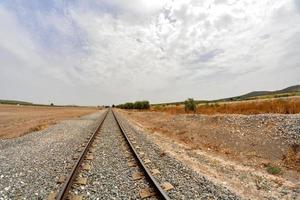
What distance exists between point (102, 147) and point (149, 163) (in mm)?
3450

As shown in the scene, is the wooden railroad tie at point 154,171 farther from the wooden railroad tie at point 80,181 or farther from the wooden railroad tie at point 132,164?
the wooden railroad tie at point 80,181

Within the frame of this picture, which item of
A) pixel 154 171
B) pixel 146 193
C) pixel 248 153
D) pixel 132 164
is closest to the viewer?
pixel 146 193

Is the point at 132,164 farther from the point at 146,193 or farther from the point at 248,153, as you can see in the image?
the point at 248,153

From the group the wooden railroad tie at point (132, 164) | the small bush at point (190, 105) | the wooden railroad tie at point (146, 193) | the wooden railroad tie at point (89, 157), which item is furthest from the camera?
the small bush at point (190, 105)

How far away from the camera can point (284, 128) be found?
409 inches

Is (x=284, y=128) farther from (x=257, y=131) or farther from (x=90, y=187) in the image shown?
(x=90, y=187)

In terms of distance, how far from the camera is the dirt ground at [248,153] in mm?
6129

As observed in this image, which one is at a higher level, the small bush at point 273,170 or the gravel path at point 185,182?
the gravel path at point 185,182

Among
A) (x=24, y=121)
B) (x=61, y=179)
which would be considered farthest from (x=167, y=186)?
(x=24, y=121)

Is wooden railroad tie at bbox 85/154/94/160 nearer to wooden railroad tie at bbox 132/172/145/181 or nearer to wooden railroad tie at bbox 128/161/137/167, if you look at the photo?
wooden railroad tie at bbox 128/161/137/167

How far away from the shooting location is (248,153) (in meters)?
9.72

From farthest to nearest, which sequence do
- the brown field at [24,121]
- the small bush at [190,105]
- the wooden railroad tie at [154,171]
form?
the small bush at [190,105] < the brown field at [24,121] < the wooden railroad tie at [154,171]

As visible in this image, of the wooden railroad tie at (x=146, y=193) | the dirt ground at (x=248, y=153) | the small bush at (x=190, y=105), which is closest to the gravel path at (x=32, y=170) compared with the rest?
the wooden railroad tie at (x=146, y=193)

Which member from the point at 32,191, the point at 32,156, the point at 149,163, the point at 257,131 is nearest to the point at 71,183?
the point at 32,191
